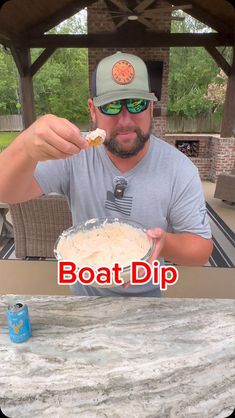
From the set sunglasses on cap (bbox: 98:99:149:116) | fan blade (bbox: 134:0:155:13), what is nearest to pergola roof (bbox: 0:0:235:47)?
fan blade (bbox: 134:0:155:13)

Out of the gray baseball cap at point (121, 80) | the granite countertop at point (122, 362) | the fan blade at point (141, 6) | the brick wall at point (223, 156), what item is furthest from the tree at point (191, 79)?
the granite countertop at point (122, 362)

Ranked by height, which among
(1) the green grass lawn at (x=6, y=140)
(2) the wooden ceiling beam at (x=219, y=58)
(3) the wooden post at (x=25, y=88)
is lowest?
(1) the green grass lawn at (x=6, y=140)

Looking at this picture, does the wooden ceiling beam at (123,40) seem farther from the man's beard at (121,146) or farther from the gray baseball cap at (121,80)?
the man's beard at (121,146)

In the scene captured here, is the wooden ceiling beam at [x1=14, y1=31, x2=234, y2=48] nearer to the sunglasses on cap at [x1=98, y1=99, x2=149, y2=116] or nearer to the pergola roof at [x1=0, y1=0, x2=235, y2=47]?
the pergola roof at [x1=0, y1=0, x2=235, y2=47]

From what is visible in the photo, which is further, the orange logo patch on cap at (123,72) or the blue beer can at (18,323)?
the orange logo patch on cap at (123,72)

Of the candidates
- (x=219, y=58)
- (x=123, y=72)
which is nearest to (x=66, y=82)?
(x=219, y=58)

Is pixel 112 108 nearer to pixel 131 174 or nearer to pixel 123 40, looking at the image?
pixel 131 174
